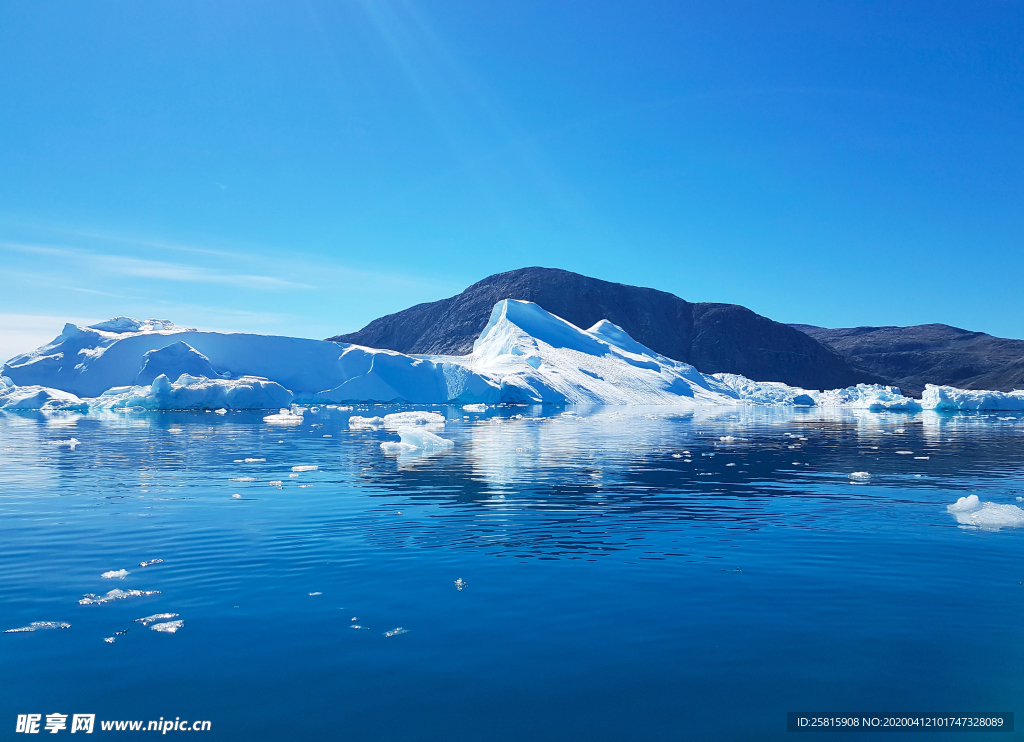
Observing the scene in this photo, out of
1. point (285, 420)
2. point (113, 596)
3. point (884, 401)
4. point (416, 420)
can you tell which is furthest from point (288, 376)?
point (884, 401)

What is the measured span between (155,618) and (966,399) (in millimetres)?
81810

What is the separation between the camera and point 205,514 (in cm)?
1235

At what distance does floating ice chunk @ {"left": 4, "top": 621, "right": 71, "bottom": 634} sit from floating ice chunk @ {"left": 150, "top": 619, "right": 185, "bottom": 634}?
88cm

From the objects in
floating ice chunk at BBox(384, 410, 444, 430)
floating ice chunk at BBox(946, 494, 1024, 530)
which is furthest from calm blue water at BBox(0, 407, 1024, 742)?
floating ice chunk at BBox(384, 410, 444, 430)

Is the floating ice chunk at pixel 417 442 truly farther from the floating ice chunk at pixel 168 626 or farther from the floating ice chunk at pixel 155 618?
the floating ice chunk at pixel 168 626

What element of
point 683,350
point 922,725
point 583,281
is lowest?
point 922,725

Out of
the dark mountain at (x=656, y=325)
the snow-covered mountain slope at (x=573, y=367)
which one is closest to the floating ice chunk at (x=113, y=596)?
the snow-covered mountain slope at (x=573, y=367)

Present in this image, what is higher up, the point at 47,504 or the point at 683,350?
the point at 683,350

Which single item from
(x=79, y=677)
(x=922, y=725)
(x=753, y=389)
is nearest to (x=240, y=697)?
(x=79, y=677)

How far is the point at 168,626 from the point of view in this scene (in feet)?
22.1

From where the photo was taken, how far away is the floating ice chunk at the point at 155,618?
22.5ft

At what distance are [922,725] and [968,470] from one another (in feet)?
59.4

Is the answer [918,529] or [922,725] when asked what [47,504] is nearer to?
[922,725]

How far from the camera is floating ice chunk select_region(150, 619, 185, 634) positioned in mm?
6640
